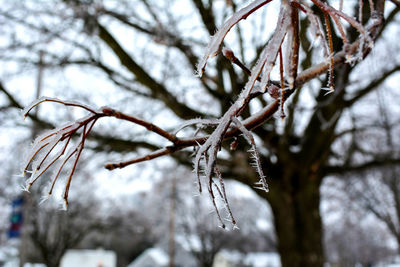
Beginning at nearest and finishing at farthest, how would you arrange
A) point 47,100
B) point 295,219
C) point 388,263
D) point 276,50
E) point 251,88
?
1. point 276,50
2. point 251,88
3. point 47,100
4. point 295,219
5. point 388,263

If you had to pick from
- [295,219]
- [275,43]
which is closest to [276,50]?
[275,43]

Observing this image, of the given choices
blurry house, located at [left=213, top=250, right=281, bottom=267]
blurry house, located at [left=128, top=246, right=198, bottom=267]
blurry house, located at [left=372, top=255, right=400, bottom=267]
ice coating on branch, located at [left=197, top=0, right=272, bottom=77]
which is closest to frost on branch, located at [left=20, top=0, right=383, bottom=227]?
ice coating on branch, located at [left=197, top=0, right=272, bottom=77]

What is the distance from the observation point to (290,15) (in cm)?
78

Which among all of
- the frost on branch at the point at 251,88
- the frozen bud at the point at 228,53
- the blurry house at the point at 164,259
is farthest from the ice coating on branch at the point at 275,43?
the blurry house at the point at 164,259

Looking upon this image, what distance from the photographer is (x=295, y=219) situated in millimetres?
5734

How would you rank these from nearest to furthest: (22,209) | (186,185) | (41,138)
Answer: (41,138) → (22,209) → (186,185)

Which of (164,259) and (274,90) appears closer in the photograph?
(274,90)

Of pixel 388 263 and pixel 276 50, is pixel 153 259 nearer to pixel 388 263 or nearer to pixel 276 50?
pixel 388 263

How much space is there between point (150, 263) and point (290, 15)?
34888mm

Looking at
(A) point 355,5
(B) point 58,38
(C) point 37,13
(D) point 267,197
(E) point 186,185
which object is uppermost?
(E) point 186,185

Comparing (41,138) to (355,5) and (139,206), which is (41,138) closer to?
(355,5)

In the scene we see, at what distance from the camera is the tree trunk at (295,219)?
5.58 m

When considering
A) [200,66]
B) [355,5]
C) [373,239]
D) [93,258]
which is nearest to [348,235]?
[373,239]

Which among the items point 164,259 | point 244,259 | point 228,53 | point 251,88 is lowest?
point 251,88
